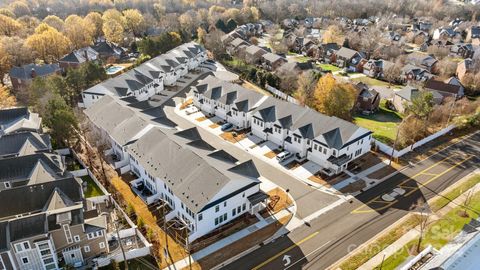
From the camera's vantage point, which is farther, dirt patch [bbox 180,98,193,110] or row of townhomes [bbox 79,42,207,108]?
dirt patch [bbox 180,98,193,110]

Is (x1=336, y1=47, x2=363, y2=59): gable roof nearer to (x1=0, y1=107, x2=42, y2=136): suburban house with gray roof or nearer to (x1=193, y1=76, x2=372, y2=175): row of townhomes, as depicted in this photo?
(x1=193, y1=76, x2=372, y2=175): row of townhomes

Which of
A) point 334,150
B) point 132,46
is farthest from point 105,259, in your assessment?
point 132,46

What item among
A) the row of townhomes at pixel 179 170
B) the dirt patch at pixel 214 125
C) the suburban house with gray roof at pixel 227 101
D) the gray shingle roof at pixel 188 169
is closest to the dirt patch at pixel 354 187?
the row of townhomes at pixel 179 170

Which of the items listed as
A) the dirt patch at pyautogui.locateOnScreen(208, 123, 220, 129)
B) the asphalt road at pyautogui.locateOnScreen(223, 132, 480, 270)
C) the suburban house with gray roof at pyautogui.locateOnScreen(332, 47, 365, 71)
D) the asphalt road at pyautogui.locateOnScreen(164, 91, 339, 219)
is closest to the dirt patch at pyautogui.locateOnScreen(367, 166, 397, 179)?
the asphalt road at pyautogui.locateOnScreen(223, 132, 480, 270)

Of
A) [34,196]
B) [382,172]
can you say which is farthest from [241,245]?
[382,172]

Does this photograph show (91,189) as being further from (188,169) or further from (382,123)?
(382,123)

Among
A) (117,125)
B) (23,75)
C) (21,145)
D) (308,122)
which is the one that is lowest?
(23,75)
